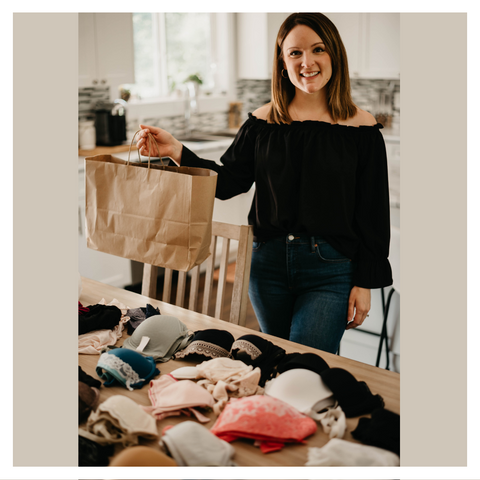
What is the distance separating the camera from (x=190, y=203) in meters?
1.10

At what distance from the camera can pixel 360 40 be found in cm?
409

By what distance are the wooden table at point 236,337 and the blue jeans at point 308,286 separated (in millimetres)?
176

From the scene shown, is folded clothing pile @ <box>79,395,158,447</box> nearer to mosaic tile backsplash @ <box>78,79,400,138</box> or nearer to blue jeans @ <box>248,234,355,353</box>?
blue jeans @ <box>248,234,355,353</box>

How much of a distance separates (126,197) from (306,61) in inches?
22.4

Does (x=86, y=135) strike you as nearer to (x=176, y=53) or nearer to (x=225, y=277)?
(x=176, y=53)

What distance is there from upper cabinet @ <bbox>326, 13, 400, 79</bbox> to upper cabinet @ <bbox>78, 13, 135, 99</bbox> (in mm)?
1778

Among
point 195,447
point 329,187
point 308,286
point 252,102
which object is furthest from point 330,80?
point 252,102

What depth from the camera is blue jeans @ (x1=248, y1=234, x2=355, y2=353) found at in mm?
1326

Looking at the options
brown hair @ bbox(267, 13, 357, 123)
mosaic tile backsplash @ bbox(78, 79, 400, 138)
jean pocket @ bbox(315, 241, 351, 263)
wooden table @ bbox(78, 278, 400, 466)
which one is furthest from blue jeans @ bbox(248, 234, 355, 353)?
mosaic tile backsplash @ bbox(78, 79, 400, 138)

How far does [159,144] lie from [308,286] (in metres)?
0.55

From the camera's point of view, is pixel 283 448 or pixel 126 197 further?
pixel 126 197

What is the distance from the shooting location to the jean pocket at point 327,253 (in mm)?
1342

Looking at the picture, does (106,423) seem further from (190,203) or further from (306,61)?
(306,61)
